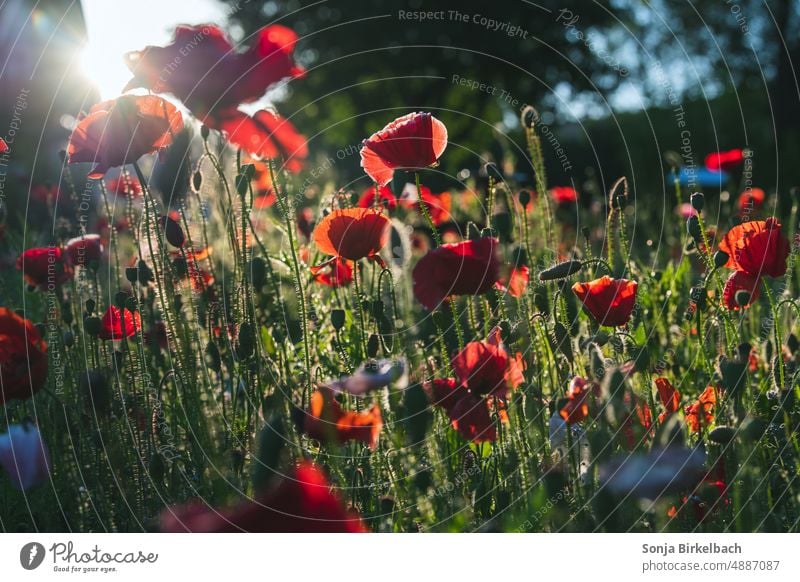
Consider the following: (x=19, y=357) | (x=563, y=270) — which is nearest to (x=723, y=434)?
(x=563, y=270)

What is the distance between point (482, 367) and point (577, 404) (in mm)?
118

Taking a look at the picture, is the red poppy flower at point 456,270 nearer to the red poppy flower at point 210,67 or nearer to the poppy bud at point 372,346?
the poppy bud at point 372,346

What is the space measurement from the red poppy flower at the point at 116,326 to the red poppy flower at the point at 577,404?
0.58 metres

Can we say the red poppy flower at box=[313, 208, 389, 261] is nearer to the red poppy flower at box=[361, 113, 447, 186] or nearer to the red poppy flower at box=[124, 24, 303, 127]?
the red poppy flower at box=[361, 113, 447, 186]

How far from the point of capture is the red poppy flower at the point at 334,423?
2.83 ft

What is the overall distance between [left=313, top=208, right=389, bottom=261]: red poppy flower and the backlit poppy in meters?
0.48

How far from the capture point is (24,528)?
1125 mm

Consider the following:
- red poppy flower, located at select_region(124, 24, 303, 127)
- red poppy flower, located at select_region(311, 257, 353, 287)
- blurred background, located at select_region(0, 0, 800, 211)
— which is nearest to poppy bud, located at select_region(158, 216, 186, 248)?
red poppy flower, located at select_region(124, 24, 303, 127)

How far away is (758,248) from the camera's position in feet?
3.36

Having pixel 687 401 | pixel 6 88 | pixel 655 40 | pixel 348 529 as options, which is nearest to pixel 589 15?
pixel 655 40

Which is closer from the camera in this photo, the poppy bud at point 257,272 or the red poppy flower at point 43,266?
the poppy bud at point 257,272

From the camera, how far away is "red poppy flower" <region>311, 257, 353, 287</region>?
138 cm
